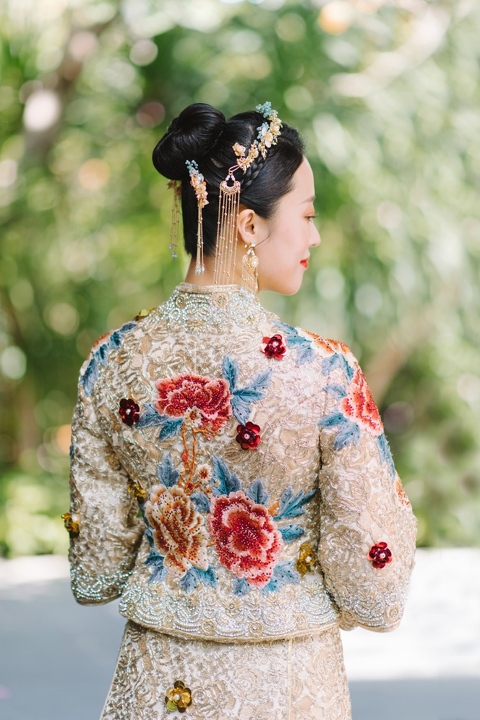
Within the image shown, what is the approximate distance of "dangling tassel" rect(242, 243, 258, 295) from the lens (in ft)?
4.24

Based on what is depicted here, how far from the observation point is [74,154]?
5590 mm

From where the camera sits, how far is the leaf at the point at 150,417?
1273mm

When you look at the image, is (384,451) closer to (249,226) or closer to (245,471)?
(245,471)

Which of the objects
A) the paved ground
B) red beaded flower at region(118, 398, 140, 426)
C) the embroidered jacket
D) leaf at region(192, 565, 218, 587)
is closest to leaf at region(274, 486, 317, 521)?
the embroidered jacket

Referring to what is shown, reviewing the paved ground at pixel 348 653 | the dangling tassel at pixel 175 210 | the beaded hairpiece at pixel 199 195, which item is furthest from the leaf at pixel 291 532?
the paved ground at pixel 348 653

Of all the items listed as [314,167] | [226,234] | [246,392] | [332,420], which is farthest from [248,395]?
[314,167]

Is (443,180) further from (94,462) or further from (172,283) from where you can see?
(94,462)

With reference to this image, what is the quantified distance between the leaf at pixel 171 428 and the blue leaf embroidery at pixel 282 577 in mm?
207

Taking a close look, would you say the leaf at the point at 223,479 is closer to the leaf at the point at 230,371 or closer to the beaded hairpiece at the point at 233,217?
the leaf at the point at 230,371

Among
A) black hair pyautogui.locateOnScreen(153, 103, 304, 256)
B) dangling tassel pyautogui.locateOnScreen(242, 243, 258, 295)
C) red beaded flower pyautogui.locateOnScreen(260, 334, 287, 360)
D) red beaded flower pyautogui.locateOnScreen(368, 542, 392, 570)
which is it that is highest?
black hair pyautogui.locateOnScreen(153, 103, 304, 256)

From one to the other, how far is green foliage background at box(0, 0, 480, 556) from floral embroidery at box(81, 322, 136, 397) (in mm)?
3651

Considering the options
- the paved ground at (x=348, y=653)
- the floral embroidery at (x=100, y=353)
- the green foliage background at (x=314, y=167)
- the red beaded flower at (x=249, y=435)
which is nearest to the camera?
the red beaded flower at (x=249, y=435)

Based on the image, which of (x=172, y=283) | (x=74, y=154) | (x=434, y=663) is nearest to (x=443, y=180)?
(x=172, y=283)

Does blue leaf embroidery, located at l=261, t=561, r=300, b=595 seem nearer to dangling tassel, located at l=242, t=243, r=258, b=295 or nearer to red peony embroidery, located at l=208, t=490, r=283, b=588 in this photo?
red peony embroidery, located at l=208, t=490, r=283, b=588
